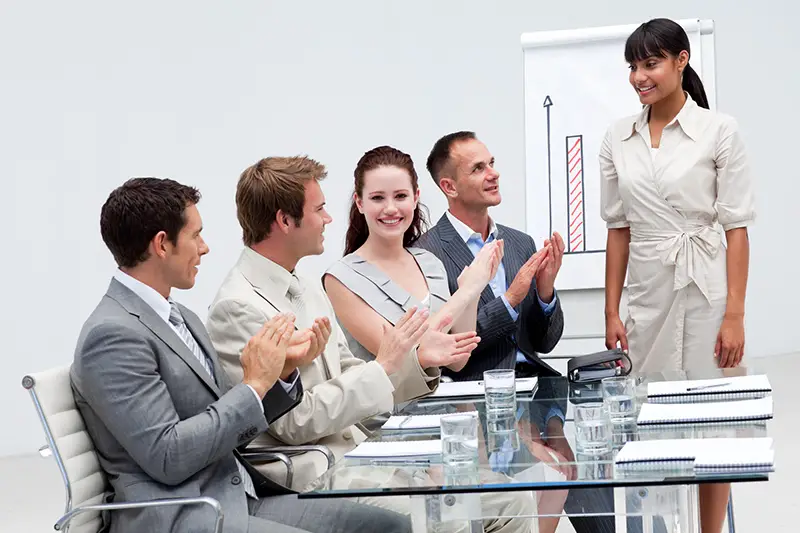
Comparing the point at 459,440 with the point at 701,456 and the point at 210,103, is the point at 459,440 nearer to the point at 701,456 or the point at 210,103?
the point at 701,456

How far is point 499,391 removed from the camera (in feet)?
8.20

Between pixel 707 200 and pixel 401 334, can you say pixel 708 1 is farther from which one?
pixel 401 334

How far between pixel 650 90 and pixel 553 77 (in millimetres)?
2331

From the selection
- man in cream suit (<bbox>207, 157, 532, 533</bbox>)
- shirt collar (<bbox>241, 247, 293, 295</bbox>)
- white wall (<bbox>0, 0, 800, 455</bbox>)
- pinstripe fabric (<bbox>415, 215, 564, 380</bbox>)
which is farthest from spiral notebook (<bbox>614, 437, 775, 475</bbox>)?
white wall (<bbox>0, 0, 800, 455</bbox>)

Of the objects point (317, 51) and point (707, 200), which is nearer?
point (707, 200)

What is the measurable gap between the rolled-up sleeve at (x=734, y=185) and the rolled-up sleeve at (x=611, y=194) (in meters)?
0.35

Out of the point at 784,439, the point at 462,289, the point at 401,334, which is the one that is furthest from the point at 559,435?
the point at 784,439

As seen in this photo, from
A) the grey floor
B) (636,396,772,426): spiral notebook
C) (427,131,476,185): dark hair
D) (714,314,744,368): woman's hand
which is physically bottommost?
the grey floor

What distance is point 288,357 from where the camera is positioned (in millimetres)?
2320

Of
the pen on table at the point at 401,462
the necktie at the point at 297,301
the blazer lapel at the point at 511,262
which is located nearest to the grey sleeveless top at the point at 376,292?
the blazer lapel at the point at 511,262

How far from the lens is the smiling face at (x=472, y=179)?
3.53 m

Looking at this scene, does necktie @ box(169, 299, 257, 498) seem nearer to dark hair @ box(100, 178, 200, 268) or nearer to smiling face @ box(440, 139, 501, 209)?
dark hair @ box(100, 178, 200, 268)

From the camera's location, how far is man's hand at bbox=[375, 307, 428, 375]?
2.61m

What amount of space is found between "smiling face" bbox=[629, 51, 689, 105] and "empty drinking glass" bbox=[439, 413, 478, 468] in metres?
1.80
